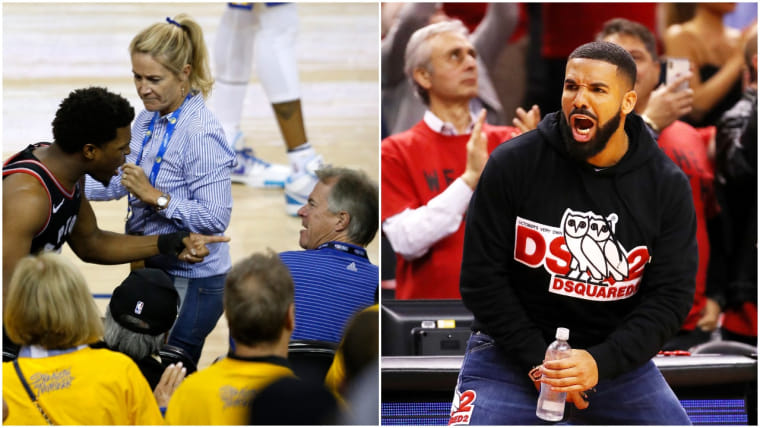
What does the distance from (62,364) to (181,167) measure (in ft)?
2.06

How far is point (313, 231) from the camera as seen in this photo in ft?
9.93

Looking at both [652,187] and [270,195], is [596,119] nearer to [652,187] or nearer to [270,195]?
[652,187]

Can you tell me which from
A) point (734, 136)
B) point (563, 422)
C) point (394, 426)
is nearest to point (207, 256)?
point (394, 426)

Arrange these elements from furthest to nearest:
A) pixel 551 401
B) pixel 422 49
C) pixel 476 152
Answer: pixel 422 49 → pixel 476 152 → pixel 551 401

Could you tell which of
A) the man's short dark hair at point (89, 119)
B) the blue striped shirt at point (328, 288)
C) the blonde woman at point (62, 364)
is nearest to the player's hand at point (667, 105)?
the blue striped shirt at point (328, 288)

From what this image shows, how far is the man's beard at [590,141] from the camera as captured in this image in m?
2.69

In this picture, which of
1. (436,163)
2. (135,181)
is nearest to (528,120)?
(436,163)

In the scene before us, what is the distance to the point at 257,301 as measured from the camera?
2.64 metres

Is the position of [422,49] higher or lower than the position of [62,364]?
higher

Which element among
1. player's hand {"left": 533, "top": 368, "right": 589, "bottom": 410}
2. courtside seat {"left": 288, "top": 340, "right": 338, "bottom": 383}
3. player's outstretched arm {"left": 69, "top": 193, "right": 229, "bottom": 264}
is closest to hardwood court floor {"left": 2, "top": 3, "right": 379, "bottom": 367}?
player's outstretched arm {"left": 69, "top": 193, "right": 229, "bottom": 264}

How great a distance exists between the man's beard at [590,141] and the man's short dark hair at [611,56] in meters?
0.10

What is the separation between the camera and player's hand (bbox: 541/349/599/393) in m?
2.65

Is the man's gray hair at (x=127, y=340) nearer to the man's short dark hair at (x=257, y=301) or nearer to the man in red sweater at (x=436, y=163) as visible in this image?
the man's short dark hair at (x=257, y=301)

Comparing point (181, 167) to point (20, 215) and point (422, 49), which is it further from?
point (422, 49)
